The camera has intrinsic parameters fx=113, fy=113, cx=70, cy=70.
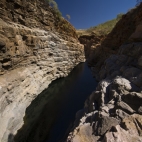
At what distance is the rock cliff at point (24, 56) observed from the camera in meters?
5.06

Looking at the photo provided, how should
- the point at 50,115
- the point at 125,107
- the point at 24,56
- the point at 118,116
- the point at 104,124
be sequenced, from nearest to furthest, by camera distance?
the point at 104,124, the point at 118,116, the point at 125,107, the point at 50,115, the point at 24,56

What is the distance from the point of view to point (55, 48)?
11.1 metres

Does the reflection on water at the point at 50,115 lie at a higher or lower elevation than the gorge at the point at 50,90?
lower

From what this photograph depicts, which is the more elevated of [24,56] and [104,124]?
[24,56]

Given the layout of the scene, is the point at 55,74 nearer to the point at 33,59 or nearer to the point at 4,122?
the point at 33,59

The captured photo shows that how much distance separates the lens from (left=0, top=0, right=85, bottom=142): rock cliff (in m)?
5.06

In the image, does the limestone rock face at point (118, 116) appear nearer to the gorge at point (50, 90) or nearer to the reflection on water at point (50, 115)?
the gorge at point (50, 90)

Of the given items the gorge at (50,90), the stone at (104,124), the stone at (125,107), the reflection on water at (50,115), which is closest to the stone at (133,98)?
the gorge at (50,90)

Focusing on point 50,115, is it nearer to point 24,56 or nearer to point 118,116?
point 24,56

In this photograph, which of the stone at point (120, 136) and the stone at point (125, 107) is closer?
the stone at point (120, 136)

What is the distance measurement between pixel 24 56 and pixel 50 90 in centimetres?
333

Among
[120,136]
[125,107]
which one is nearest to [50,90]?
[125,107]

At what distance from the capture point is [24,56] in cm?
712

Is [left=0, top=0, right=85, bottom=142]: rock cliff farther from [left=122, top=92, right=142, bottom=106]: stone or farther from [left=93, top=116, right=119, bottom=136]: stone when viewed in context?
[left=122, top=92, right=142, bottom=106]: stone
